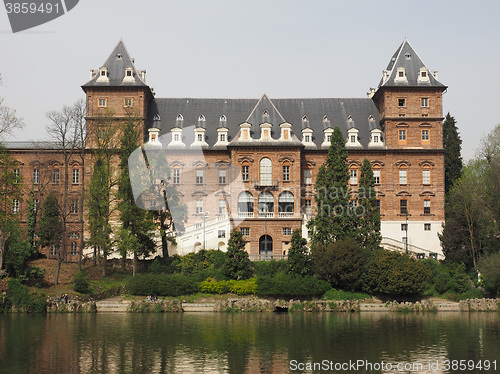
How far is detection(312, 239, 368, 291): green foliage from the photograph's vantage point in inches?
2041

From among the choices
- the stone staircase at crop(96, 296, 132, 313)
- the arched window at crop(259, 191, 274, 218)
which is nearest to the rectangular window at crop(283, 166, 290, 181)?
the arched window at crop(259, 191, 274, 218)

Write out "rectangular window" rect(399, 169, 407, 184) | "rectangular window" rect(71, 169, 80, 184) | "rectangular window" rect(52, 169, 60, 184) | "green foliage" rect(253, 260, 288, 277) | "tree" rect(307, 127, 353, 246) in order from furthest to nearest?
"rectangular window" rect(71, 169, 80, 184) < "rectangular window" rect(399, 169, 407, 184) < "rectangular window" rect(52, 169, 60, 184) < "tree" rect(307, 127, 353, 246) < "green foliage" rect(253, 260, 288, 277)

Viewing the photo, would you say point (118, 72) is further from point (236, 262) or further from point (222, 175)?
point (236, 262)

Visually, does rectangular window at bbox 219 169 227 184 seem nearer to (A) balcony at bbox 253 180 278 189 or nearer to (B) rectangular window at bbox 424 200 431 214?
(A) balcony at bbox 253 180 278 189

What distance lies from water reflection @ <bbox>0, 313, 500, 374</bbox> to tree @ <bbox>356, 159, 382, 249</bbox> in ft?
45.3

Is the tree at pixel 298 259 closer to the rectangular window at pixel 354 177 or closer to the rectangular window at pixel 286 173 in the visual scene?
the rectangular window at pixel 286 173

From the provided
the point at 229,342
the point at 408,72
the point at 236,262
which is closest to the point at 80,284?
the point at 236,262

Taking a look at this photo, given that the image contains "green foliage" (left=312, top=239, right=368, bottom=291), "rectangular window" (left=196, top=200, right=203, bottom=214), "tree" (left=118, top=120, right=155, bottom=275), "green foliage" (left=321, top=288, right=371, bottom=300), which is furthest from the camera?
"rectangular window" (left=196, top=200, right=203, bottom=214)

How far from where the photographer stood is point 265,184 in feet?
217

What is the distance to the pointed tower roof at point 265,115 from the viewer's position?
225ft

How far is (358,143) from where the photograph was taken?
7056 cm

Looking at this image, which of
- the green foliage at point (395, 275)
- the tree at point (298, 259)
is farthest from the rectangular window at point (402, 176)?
the tree at point (298, 259)

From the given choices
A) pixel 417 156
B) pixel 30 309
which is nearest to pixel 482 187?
pixel 417 156

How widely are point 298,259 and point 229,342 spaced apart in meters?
21.9
